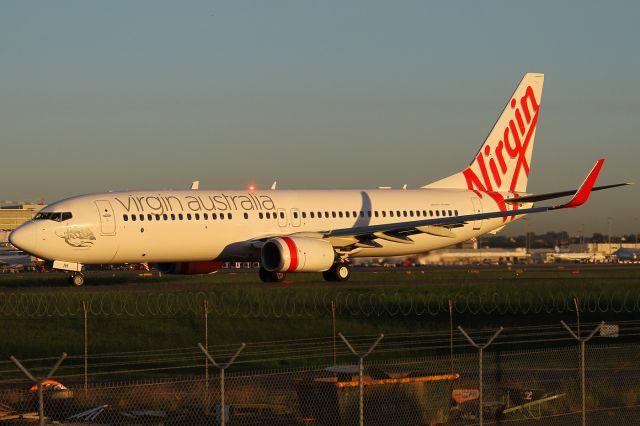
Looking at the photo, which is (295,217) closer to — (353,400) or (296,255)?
(296,255)

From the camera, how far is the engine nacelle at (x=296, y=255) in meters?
44.8

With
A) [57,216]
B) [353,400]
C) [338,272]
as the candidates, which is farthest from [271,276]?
[353,400]

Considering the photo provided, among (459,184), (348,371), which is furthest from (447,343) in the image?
(459,184)

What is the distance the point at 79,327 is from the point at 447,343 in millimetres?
11738

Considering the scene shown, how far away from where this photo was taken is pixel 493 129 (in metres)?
58.6

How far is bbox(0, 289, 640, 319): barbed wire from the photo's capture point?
37.9 m

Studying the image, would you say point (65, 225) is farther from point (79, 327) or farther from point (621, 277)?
point (621, 277)

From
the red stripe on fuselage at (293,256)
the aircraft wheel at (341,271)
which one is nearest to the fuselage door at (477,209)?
the aircraft wheel at (341,271)

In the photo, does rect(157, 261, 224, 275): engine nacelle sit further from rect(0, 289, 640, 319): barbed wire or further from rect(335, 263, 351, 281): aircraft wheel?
rect(0, 289, 640, 319): barbed wire

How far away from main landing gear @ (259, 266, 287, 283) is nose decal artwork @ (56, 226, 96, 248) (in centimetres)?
774

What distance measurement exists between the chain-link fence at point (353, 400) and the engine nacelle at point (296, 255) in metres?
19.4

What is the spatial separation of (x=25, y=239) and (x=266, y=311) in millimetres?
10679

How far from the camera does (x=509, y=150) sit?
58812mm

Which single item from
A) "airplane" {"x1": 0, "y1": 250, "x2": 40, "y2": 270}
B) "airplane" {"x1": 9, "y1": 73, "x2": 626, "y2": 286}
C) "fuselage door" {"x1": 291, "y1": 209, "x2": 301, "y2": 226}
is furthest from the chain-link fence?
"airplane" {"x1": 0, "y1": 250, "x2": 40, "y2": 270}
